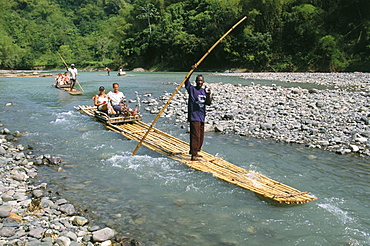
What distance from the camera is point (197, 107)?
23.9 feet

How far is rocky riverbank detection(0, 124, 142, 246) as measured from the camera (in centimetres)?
437

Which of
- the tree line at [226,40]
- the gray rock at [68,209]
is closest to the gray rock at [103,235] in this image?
the gray rock at [68,209]

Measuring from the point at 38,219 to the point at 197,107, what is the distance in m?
3.96

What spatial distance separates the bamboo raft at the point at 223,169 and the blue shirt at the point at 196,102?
42.8 inches

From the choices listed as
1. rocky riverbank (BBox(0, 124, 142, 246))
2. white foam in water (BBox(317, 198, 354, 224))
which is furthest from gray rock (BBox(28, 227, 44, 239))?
white foam in water (BBox(317, 198, 354, 224))

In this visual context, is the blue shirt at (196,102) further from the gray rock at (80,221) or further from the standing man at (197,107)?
the gray rock at (80,221)

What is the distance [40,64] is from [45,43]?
13.7m

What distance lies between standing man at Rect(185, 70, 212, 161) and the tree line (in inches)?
1453

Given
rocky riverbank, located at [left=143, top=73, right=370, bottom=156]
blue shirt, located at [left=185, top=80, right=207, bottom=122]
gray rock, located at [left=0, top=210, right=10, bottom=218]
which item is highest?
blue shirt, located at [left=185, top=80, right=207, bottom=122]

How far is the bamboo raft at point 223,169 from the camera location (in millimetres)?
5703

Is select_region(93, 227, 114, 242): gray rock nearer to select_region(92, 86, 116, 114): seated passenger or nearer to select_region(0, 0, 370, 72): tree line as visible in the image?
select_region(92, 86, 116, 114): seated passenger

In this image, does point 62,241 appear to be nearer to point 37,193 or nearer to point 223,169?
point 37,193

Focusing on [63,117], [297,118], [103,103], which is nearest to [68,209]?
[103,103]

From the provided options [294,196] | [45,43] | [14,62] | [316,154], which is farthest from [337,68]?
[45,43]
